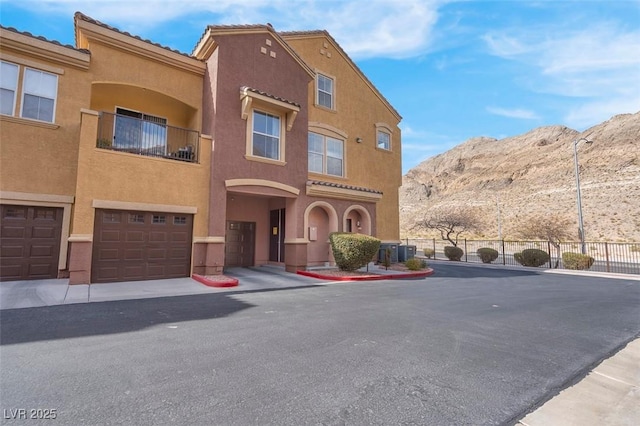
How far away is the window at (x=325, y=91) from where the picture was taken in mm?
18109

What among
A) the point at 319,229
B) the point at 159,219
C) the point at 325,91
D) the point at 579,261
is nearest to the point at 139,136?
the point at 159,219

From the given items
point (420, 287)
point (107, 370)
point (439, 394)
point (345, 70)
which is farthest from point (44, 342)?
point (345, 70)

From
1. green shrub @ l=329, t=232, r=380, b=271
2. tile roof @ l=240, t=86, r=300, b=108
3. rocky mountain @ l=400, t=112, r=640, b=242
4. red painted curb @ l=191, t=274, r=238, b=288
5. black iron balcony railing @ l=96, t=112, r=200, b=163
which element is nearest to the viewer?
red painted curb @ l=191, t=274, r=238, b=288

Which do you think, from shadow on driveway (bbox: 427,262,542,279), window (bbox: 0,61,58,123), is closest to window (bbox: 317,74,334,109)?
shadow on driveway (bbox: 427,262,542,279)

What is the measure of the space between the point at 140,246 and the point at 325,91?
12.6 metres

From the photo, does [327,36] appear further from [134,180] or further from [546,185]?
[546,185]

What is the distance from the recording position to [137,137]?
12039mm

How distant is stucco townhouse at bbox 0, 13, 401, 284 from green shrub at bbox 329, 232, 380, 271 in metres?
1.75

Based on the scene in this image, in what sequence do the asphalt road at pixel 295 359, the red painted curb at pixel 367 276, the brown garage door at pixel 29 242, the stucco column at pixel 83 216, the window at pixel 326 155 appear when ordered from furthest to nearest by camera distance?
the window at pixel 326 155, the red painted curb at pixel 367 276, the brown garage door at pixel 29 242, the stucco column at pixel 83 216, the asphalt road at pixel 295 359

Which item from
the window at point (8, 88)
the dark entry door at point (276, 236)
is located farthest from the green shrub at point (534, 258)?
the window at point (8, 88)

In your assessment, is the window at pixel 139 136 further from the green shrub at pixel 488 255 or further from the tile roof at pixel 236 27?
the green shrub at pixel 488 255

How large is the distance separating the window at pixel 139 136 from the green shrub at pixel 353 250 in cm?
796

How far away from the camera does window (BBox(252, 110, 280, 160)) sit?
13930 mm

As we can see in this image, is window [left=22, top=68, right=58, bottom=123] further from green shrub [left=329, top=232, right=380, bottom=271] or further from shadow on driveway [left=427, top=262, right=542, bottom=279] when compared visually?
shadow on driveway [left=427, top=262, right=542, bottom=279]
